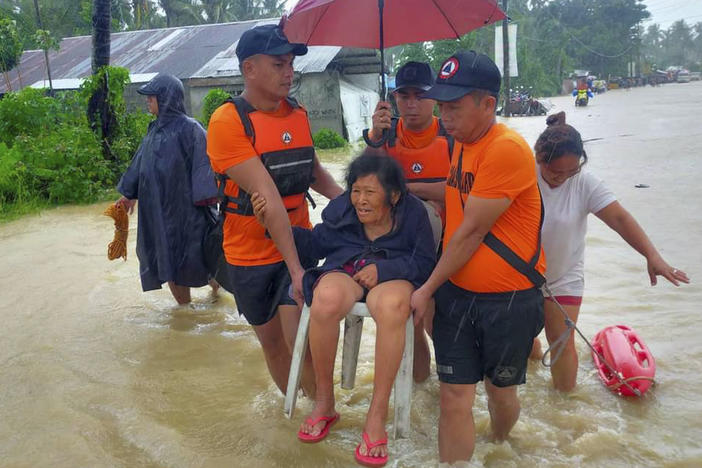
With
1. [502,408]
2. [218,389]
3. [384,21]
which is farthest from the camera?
[218,389]

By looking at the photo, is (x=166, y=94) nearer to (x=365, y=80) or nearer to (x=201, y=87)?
(x=201, y=87)

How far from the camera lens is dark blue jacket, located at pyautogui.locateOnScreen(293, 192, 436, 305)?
3006 mm

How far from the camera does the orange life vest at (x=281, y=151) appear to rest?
3156mm

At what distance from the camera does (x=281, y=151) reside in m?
3.21

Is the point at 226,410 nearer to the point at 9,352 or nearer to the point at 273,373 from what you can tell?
the point at 273,373

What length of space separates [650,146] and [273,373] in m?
14.9

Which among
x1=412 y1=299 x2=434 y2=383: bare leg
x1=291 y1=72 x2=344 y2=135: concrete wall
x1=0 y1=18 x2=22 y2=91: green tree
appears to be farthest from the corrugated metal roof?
x1=412 y1=299 x2=434 y2=383: bare leg

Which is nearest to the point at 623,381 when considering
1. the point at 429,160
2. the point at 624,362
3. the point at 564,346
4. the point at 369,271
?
the point at 624,362

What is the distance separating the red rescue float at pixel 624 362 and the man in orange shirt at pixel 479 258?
1.36 m

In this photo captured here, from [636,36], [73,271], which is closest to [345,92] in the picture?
[73,271]

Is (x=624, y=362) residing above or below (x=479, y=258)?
below

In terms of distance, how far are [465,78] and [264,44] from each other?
1.08m

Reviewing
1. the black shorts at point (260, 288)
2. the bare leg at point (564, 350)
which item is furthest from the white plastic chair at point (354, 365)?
the bare leg at point (564, 350)

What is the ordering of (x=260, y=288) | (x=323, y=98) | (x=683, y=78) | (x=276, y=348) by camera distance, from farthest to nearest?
(x=683, y=78) → (x=323, y=98) → (x=276, y=348) → (x=260, y=288)
